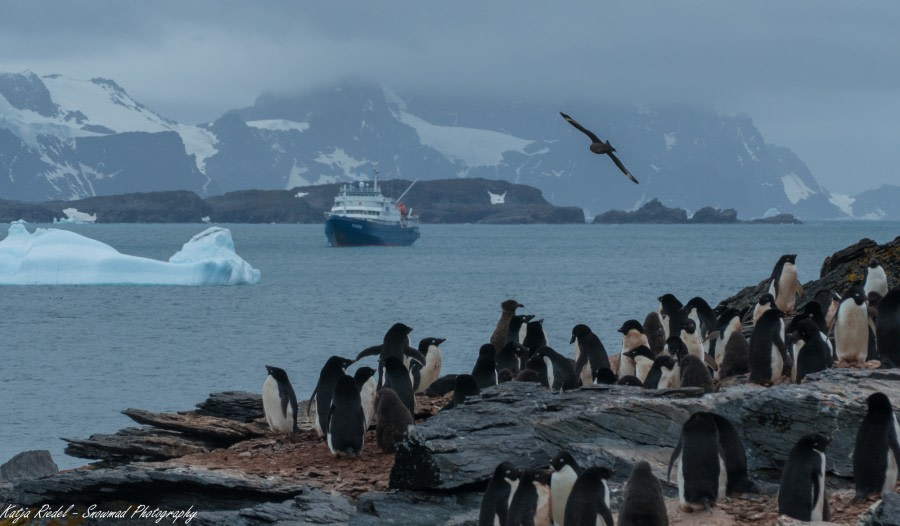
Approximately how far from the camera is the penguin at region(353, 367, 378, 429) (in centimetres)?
1427

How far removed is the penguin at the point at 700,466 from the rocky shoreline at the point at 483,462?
0.14 m

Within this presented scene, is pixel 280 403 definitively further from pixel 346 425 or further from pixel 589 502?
pixel 589 502

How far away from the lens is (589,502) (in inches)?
387

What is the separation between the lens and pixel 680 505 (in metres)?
10.4

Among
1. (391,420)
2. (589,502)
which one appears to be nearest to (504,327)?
(391,420)

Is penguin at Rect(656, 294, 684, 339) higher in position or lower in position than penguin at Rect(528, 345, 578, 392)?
higher

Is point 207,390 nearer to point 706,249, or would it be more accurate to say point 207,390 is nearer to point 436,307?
point 436,307

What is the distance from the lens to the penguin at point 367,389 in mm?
14266

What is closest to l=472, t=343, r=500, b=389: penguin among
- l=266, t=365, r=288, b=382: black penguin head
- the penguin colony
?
the penguin colony

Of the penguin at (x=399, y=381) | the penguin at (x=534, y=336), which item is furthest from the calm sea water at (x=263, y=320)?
the penguin at (x=399, y=381)

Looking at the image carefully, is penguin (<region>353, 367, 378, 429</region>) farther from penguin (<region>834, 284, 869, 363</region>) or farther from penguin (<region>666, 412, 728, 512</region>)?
penguin (<region>834, 284, 869, 363</region>)

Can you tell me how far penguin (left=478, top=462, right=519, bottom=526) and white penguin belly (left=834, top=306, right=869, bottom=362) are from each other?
6374mm

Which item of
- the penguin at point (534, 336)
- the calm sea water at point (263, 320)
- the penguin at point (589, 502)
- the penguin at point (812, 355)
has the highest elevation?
the penguin at point (812, 355)

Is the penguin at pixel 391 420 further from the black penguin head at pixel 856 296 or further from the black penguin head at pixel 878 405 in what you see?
the black penguin head at pixel 856 296
